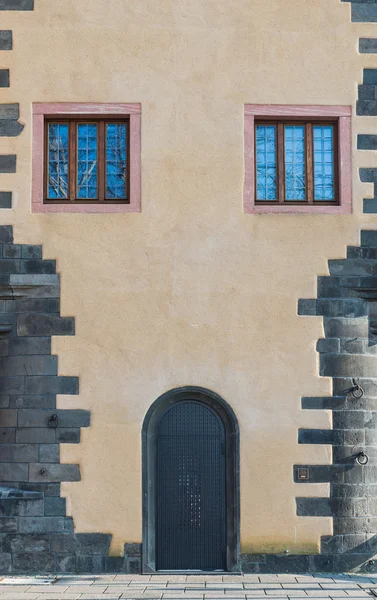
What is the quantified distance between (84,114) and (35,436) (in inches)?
143

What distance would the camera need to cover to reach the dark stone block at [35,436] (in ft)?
41.1

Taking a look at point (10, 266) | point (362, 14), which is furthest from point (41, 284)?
point (362, 14)

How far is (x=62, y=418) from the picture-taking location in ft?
41.2

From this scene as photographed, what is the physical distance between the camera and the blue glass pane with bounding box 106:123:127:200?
13.0 metres

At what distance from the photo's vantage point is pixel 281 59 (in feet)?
42.4

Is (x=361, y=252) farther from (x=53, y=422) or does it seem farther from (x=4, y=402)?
(x=4, y=402)

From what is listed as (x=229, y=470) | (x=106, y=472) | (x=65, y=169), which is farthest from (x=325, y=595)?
(x=65, y=169)

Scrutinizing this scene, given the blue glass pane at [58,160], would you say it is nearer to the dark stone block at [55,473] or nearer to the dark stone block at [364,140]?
the dark stone block at [55,473]

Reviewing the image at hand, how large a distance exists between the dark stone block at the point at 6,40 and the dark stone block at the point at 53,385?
12.3ft

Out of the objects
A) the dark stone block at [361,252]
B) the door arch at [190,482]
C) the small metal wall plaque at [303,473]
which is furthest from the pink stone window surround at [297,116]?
the small metal wall plaque at [303,473]

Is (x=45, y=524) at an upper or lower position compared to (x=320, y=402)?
lower

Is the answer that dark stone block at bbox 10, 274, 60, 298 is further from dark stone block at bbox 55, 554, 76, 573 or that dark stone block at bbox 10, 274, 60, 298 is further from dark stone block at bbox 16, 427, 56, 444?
dark stone block at bbox 55, 554, 76, 573

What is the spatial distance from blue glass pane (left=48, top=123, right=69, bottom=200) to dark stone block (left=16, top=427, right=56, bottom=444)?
2.62 m

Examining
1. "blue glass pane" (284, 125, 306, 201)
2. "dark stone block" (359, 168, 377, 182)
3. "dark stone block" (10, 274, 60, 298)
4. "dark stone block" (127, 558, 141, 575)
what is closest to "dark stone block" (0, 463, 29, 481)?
"dark stone block" (127, 558, 141, 575)
